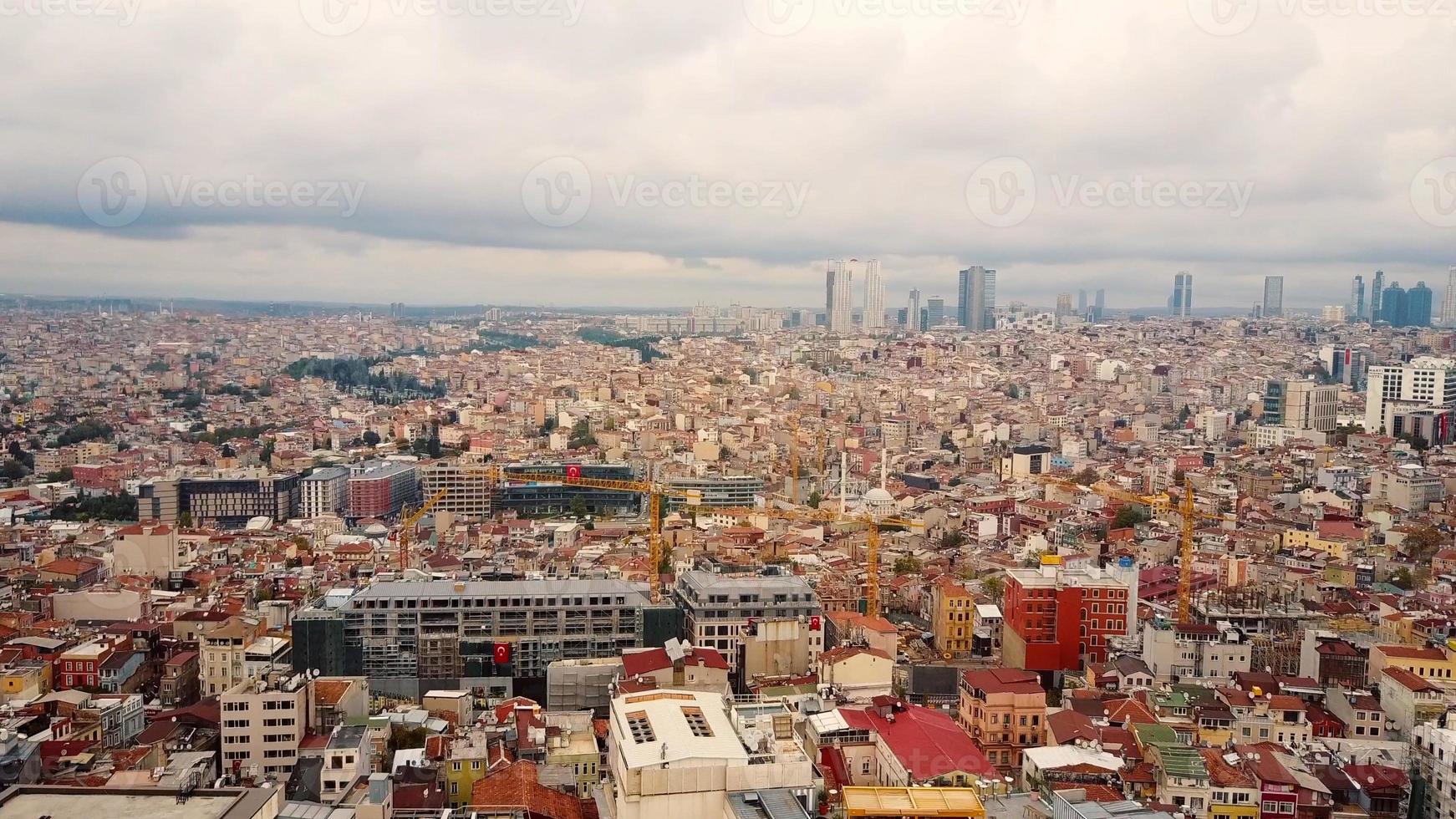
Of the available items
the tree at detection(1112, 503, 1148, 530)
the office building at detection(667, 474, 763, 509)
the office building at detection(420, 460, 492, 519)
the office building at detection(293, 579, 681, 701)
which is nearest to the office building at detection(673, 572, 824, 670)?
the office building at detection(293, 579, 681, 701)

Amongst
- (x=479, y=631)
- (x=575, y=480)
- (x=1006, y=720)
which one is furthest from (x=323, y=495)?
(x=1006, y=720)

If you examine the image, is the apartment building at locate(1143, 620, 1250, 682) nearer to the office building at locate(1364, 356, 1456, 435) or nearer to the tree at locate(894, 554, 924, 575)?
the tree at locate(894, 554, 924, 575)

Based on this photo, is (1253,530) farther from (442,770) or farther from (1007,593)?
(442,770)

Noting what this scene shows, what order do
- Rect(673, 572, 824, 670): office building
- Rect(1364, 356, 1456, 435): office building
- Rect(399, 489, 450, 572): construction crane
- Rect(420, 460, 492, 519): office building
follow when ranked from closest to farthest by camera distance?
Rect(673, 572, 824, 670): office building → Rect(399, 489, 450, 572): construction crane → Rect(420, 460, 492, 519): office building → Rect(1364, 356, 1456, 435): office building

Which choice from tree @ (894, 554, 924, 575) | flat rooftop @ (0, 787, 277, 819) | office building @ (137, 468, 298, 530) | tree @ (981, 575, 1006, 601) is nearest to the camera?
flat rooftop @ (0, 787, 277, 819)

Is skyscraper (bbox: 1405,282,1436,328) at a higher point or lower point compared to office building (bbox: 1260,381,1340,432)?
higher

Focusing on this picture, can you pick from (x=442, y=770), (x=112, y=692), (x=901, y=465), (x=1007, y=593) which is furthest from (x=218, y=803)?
(x=901, y=465)

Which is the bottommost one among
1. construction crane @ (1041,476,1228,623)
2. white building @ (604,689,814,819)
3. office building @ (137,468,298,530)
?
office building @ (137,468,298,530)
